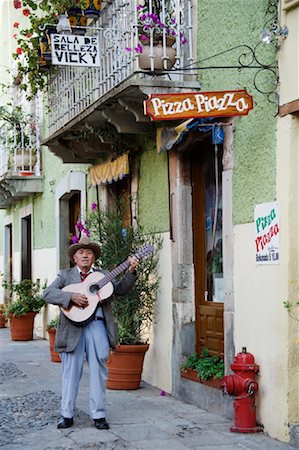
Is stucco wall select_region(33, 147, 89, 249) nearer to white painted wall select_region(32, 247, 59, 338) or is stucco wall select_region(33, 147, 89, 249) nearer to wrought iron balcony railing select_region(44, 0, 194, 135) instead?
white painted wall select_region(32, 247, 59, 338)

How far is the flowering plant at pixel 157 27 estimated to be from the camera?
848cm

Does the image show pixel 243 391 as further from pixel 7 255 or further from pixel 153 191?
pixel 7 255

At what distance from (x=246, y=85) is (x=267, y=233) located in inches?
54.8

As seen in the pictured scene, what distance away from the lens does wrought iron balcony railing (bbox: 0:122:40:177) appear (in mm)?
16203

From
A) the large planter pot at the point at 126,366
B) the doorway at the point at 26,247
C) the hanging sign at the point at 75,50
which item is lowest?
the large planter pot at the point at 126,366

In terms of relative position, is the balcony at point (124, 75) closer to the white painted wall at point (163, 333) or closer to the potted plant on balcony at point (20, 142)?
the white painted wall at point (163, 333)

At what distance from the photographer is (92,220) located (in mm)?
10445

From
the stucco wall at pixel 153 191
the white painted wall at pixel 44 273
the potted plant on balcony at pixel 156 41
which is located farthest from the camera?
the white painted wall at pixel 44 273

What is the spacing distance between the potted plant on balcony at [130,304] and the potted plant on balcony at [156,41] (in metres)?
2.13

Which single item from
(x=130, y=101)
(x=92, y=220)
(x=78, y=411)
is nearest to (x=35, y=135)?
(x=92, y=220)

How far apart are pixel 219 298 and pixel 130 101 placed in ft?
7.41

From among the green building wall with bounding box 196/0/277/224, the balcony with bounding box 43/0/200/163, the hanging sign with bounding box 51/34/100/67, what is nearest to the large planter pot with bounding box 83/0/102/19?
the balcony with bounding box 43/0/200/163

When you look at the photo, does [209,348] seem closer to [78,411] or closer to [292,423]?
[78,411]

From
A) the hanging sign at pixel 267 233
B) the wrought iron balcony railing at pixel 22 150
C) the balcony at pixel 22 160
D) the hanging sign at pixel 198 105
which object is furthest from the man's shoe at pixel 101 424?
the wrought iron balcony railing at pixel 22 150
